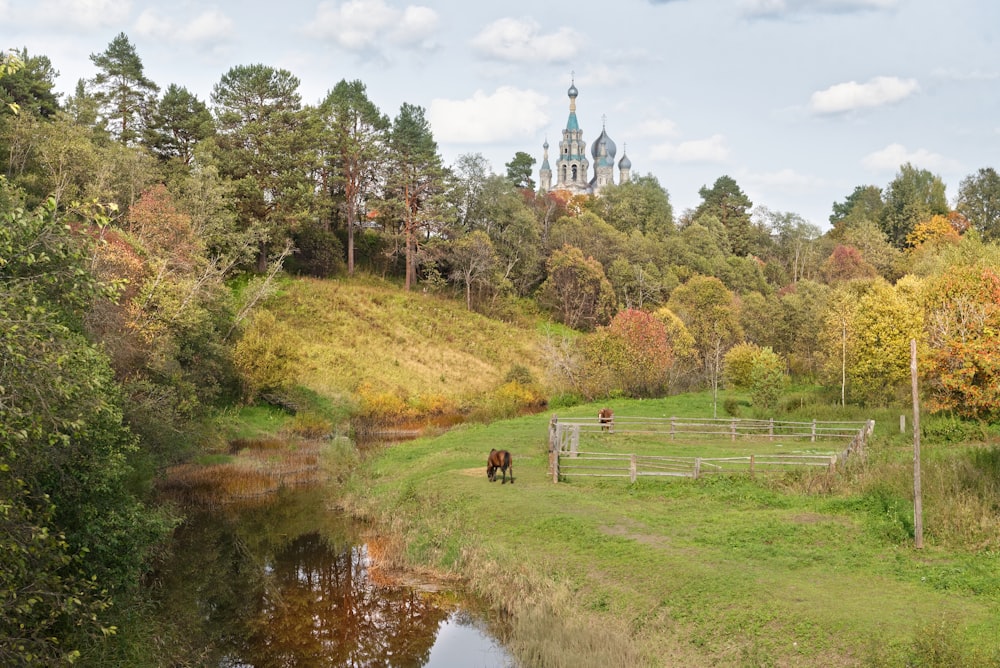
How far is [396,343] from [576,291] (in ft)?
91.5

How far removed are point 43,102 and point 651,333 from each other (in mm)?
49237

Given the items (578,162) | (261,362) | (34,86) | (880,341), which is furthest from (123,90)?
(578,162)

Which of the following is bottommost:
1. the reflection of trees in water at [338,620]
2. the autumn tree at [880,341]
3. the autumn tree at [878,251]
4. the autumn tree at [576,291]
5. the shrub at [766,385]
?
the reflection of trees in water at [338,620]

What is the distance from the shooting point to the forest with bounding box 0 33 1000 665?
38.8 ft

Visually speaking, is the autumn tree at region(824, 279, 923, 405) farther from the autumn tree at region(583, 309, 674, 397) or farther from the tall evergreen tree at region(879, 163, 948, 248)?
the tall evergreen tree at region(879, 163, 948, 248)

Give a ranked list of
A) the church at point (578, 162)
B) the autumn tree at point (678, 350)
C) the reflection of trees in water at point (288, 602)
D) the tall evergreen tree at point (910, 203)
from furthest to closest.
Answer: the church at point (578, 162) → the tall evergreen tree at point (910, 203) → the autumn tree at point (678, 350) → the reflection of trees in water at point (288, 602)

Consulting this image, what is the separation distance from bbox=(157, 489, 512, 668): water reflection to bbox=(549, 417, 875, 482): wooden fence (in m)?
8.62

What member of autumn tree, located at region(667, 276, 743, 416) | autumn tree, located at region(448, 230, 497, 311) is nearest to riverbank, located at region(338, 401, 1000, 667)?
autumn tree, located at region(667, 276, 743, 416)

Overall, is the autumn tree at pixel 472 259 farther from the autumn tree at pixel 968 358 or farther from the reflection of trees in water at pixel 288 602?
the reflection of trees in water at pixel 288 602

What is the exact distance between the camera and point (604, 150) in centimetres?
19725

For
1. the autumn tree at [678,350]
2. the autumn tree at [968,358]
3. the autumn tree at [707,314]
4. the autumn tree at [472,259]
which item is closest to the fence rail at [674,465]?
the autumn tree at [968,358]

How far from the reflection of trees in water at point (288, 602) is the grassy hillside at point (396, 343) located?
26346mm

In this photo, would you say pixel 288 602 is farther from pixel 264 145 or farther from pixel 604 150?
pixel 604 150

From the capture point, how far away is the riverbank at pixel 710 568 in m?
13.9
